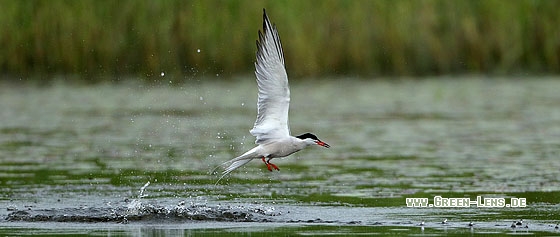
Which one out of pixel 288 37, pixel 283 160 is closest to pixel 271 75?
pixel 283 160

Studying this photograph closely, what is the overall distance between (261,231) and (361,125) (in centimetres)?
947

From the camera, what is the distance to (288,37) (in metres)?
24.8

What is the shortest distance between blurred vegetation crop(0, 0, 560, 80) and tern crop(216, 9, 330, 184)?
13.6 meters

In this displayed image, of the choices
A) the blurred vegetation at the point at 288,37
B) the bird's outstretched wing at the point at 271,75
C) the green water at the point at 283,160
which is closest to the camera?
the green water at the point at 283,160

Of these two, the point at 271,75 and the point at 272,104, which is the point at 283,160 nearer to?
the point at 272,104

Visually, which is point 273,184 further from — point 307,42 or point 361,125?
point 307,42

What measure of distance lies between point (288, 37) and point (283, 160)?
368 inches

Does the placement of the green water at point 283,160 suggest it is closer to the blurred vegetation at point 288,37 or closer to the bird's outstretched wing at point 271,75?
the blurred vegetation at point 288,37

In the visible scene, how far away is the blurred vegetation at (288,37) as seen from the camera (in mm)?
23984

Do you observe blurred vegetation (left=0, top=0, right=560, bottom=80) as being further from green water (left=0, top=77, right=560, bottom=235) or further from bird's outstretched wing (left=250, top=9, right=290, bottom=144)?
bird's outstretched wing (left=250, top=9, right=290, bottom=144)

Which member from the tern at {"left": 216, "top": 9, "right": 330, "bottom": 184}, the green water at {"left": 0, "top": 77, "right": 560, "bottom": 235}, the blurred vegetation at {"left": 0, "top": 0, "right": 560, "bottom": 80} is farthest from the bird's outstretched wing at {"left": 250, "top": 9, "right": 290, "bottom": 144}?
the blurred vegetation at {"left": 0, "top": 0, "right": 560, "bottom": 80}

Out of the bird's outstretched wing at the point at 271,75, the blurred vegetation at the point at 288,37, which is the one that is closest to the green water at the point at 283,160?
the blurred vegetation at the point at 288,37

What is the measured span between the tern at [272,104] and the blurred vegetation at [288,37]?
13.6m

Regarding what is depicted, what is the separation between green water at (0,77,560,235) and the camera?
10.2 meters
